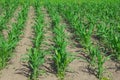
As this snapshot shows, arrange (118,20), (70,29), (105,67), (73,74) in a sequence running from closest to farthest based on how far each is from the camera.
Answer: (73,74) < (105,67) < (70,29) < (118,20)

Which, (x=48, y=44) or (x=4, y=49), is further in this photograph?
(x=48, y=44)

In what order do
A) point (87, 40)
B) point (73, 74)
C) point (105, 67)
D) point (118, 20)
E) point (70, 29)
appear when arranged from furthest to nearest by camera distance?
point (118, 20), point (70, 29), point (87, 40), point (105, 67), point (73, 74)

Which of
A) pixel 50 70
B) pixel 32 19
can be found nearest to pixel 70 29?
pixel 32 19

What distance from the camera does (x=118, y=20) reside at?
12.2m

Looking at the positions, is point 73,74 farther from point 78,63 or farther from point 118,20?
point 118,20

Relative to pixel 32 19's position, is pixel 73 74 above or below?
below

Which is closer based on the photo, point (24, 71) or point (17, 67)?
point (24, 71)

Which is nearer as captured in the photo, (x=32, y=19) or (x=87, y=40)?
(x=87, y=40)

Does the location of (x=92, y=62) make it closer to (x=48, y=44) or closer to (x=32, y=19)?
(x=48, y=44)

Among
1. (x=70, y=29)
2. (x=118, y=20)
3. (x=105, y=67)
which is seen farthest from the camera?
(x=118, y=20)

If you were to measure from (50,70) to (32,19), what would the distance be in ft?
21.8

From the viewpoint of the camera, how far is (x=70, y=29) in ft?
A: 34.8

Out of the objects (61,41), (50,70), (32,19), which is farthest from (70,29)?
(50,70)

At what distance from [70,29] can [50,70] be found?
14.9ft
